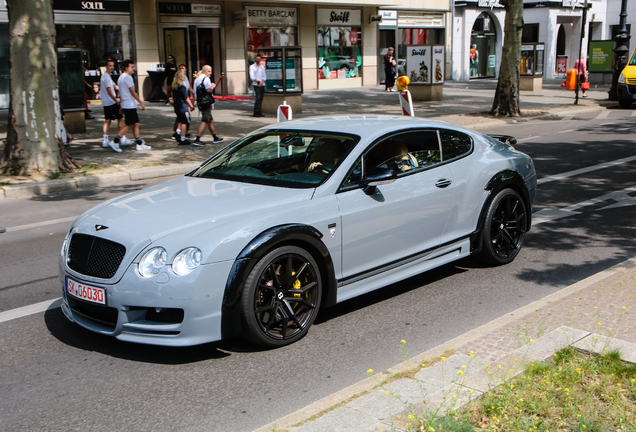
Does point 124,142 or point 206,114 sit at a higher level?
point 206,114

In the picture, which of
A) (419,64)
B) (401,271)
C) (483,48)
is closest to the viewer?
(401,271)

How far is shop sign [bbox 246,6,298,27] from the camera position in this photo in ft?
93.2

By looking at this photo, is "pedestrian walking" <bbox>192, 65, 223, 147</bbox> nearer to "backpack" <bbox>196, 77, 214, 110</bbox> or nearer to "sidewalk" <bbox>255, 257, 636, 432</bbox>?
"backpack" <bbox>196, 77, 214, 110</bbox>

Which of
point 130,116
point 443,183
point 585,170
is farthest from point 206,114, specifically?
point 443,183

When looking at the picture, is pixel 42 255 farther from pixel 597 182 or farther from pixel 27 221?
pixel 597 182

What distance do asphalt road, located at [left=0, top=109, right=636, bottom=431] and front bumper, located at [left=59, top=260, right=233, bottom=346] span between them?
0.25 m

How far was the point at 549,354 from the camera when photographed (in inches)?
156

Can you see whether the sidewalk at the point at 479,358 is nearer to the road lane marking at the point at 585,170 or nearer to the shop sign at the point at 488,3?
the road lane marking at the point at 585,170

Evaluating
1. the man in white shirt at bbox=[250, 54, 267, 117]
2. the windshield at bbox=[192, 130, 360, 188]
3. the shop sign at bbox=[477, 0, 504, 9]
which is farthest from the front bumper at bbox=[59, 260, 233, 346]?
the shop sign at bbox=[477, 0, 504, 9]

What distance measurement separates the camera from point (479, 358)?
4.00 m

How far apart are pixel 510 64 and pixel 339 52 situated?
1311 cm

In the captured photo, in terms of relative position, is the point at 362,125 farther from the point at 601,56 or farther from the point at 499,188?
the point at 601,56

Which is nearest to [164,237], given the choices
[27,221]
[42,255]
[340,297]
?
[340,297]

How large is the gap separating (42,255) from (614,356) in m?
5.75
